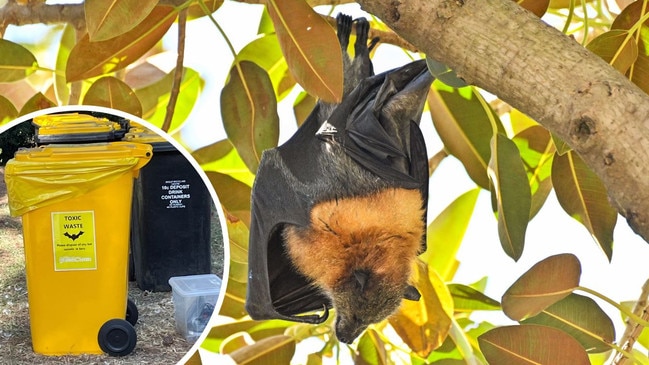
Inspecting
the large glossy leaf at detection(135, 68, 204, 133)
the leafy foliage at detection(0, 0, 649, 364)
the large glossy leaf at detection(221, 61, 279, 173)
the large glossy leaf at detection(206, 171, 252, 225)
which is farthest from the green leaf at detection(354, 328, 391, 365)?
the large glossy leaf at detection(135, 68, 204, 133)

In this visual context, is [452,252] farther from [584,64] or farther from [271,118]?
[584,64]

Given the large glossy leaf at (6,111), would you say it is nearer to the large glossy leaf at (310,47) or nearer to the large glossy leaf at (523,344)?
the large glossy leaf at (310,47)

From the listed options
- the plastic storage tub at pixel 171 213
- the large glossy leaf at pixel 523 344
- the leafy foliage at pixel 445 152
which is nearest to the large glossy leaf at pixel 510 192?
the leafy foliage at pixel 445 152

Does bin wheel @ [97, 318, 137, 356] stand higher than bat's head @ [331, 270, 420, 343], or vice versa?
bat's head @ [331, 270, 420, 343]

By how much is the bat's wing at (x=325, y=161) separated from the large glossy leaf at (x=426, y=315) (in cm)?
22

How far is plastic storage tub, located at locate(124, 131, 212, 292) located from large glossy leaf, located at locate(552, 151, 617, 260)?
1.01 meters

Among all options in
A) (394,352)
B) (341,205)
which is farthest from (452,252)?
(341,205)

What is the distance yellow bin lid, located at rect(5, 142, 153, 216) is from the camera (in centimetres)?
216

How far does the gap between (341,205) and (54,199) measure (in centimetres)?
87

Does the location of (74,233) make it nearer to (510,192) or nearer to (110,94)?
(110,94)

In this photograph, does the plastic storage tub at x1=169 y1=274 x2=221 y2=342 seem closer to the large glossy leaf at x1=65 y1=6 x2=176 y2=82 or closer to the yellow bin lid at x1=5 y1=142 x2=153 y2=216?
the yellow bin lid at x1=5 y1=142 x2=153 y2=216

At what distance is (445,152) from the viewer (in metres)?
2.06

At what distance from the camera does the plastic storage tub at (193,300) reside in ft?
7.89

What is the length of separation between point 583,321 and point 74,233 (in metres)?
1.33
